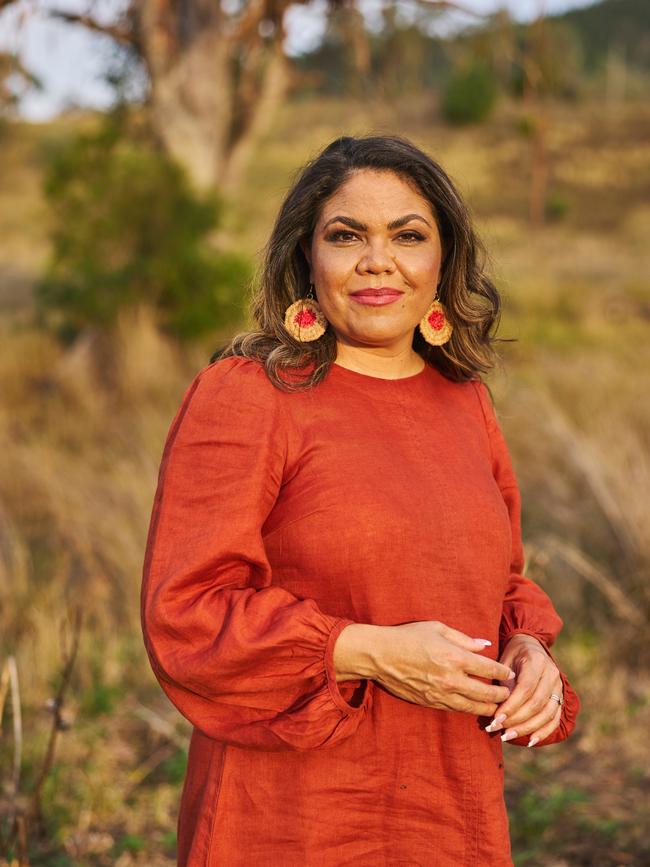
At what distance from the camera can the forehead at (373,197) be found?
1843 millimetres

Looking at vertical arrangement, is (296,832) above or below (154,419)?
above

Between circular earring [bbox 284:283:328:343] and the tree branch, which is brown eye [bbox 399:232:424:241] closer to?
circular earring [bbox 284:283:328:343]

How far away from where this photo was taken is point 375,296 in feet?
6.04

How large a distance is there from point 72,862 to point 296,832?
1.76 m

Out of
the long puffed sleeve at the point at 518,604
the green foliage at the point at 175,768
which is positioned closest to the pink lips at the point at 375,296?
the long puffed sleeve at the point at 518,604

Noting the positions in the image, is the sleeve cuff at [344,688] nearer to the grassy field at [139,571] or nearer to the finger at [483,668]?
the finger at [483,668]

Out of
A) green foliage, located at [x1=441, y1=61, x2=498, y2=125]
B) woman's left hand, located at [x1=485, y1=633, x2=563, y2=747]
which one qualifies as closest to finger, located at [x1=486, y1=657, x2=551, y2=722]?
woman's left hand, located at [x1=485, y1=633, x2=563, y2=747]

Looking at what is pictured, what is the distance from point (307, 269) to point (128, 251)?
7927mm

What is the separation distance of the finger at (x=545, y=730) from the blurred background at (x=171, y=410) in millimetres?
868

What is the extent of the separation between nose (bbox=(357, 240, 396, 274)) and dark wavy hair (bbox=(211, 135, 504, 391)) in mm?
142

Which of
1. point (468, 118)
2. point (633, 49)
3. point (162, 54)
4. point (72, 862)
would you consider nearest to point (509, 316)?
point (162, 54)

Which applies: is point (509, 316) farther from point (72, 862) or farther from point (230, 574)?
point (230, 574)

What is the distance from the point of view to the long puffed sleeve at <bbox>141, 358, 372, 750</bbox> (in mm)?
1593

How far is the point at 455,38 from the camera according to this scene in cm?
1096
